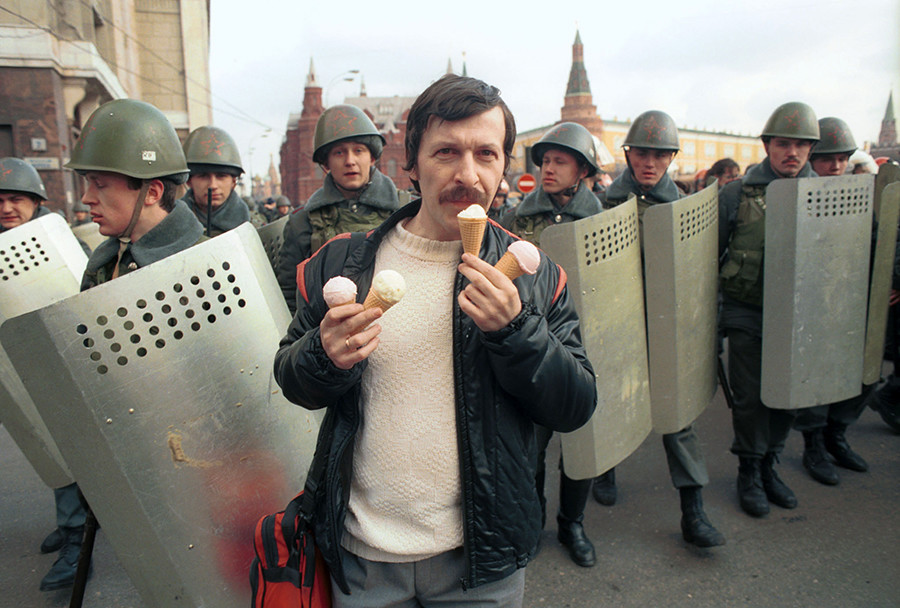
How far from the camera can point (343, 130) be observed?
3.64 metres

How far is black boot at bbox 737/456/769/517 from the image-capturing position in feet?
11.8

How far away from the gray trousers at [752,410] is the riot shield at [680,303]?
17.0 inches

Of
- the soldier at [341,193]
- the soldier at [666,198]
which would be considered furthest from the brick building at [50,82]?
the soldier at [666,198]

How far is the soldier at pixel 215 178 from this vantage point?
3.86 metres

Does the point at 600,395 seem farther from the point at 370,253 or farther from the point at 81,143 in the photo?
the point at 81,143

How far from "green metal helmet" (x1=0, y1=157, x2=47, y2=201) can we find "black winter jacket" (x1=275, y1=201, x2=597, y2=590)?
3488 millimetres

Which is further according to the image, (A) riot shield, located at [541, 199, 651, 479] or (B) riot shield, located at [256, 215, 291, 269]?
(B) riot shield, located at [256, 215, 291, 269]

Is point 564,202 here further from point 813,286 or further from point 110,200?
point 110,200

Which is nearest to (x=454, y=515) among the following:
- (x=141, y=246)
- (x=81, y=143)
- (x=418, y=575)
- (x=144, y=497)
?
(x=418, y=575)

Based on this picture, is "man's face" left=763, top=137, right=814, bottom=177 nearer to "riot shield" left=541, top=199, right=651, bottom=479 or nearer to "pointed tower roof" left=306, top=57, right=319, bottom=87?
"riot shield" left=541, top=199, right=651, bottom=479

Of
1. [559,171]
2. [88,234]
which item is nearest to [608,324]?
[559,171]

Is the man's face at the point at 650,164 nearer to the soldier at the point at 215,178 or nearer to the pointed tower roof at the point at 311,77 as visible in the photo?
the soldier at the point at 215,178

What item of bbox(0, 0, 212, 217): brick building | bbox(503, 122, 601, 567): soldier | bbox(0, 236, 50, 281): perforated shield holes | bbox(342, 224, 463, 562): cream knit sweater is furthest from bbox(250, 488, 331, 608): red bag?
bbox(0, 0, 212, 217): brick building

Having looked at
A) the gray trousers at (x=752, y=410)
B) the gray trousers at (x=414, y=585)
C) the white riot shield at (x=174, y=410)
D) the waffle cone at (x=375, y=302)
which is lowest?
the gray trousers at (x=752, y=410)
